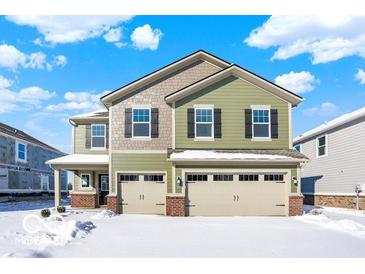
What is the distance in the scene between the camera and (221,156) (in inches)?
815

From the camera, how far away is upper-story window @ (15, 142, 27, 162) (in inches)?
1464

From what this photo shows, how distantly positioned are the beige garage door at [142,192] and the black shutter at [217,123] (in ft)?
10.6

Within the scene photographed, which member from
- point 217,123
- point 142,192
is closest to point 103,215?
point 142,192

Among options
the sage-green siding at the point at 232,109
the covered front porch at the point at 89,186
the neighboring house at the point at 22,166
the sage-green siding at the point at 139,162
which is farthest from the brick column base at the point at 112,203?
the neighboring house at the point at 22,166

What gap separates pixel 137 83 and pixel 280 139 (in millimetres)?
7534

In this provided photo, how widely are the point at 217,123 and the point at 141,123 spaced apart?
375 centimetres

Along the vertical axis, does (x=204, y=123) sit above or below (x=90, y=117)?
below

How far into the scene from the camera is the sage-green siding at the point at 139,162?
2180cm

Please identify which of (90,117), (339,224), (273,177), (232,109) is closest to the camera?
(339,224)

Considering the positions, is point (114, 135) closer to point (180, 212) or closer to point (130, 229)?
point (180, 212)

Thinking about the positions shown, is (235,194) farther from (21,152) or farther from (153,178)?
(21,152)

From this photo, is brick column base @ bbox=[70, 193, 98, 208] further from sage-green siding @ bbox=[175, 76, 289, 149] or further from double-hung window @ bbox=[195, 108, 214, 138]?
double-hung window @ bbox=[195, 108, 214, 138]

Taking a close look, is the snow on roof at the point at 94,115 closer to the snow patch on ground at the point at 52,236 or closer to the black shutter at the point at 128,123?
the black shutter at the point at 128,123

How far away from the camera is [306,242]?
1274cm
